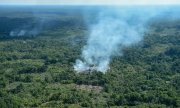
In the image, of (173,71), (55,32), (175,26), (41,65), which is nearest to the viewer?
(173,71)

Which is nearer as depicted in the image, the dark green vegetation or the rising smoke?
the dark green vegetation

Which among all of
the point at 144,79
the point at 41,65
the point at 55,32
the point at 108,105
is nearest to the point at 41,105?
the point at 108,105

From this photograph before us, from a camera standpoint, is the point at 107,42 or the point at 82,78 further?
the point at 107,42

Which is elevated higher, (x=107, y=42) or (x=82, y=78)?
(x=82, y=78)

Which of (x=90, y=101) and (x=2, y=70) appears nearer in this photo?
(x=90, y=101)

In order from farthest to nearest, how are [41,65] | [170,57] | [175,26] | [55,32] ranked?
[175,26] → [55,32] → [170,57] → [41,65]

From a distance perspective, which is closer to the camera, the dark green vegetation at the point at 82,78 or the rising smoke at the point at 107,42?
the dark green vegetation at the point at 82,78

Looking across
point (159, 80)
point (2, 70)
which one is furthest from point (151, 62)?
point (2, 70)

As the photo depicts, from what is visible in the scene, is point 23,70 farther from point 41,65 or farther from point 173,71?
point 173,71
